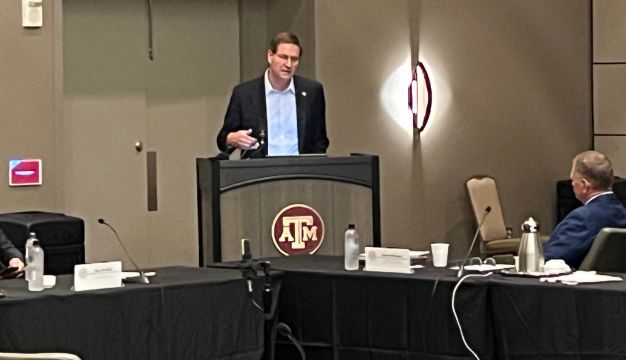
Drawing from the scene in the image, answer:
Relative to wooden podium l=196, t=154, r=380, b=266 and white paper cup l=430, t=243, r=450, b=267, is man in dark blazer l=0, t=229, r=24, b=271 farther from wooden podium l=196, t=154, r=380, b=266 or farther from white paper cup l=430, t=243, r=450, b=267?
white paper cup l=430, t=243, r=450, b=267

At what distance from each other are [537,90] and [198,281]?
19.5ft

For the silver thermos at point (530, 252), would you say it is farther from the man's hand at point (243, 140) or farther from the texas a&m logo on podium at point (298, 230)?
the man's hand at point (243, 140)

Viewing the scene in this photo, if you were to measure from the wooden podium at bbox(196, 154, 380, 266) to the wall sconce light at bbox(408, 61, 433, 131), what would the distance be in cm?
289

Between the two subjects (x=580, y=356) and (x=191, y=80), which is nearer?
(x=580, y=356)

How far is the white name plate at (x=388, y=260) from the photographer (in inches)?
216

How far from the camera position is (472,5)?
10.1 meters

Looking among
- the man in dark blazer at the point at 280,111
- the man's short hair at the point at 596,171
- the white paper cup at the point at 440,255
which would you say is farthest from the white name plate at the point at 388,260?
the man in dark blazer at the point at 280,111

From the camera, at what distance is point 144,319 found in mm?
5051

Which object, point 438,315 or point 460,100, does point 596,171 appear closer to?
point 438,315

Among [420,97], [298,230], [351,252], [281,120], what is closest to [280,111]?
[281,120]

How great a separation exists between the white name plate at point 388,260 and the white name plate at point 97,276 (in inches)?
44.2

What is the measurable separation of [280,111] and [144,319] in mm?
2132

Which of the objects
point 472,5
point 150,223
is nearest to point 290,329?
point 150,223

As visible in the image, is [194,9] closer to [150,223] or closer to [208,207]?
[150,223]
